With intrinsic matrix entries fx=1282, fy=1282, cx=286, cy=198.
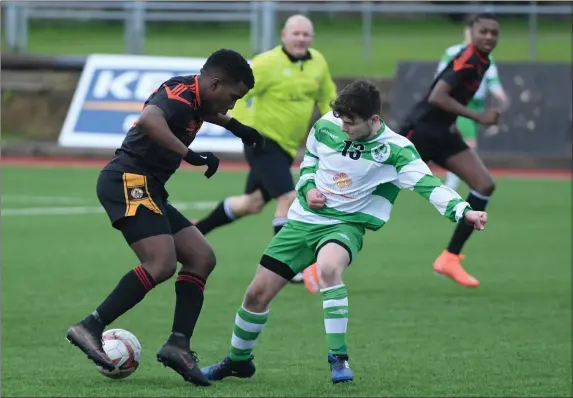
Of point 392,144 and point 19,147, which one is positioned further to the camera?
point 19,147

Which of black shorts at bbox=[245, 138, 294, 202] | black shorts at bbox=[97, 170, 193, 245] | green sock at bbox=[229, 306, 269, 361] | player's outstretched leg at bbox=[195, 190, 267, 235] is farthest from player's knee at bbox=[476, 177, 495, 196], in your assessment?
black shorts at bbox=[97, 170, 193, 245]

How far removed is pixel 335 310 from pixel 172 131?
1375 mm

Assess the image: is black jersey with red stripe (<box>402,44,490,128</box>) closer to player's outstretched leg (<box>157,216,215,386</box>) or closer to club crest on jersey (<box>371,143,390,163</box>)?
club crest on jersey (<box>371,143,390,163</box>)

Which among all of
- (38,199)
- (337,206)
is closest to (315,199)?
(337,206)

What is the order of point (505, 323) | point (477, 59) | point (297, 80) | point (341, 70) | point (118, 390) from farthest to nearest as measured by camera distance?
point (341, 70) < point (297, 80) < point (477, 59) < point (505, 323) < point (118, 390)

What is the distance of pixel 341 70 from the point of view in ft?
84.7

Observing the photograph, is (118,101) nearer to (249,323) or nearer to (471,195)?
(471,195)

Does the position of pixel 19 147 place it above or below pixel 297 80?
below

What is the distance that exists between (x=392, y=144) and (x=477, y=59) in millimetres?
3420

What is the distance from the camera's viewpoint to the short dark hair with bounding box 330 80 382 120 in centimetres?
725

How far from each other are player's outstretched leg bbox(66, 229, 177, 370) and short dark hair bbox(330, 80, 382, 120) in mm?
1229

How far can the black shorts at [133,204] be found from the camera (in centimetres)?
725

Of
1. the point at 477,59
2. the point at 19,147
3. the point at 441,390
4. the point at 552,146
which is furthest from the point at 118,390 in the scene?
the point at 19,147

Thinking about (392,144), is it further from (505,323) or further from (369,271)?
(369,271)
